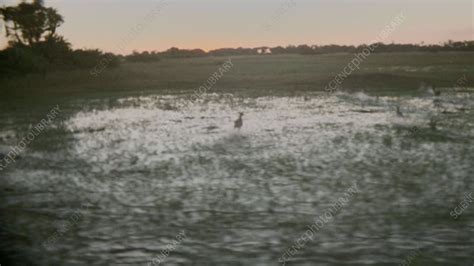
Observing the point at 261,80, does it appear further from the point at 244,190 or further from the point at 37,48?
the point at 244,190

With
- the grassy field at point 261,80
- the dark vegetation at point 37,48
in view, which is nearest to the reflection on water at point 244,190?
the grassy field at point 261,80

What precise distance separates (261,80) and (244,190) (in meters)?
29.2

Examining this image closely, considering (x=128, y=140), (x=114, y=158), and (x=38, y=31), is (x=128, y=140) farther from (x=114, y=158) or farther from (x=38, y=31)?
(x=38, y=31)

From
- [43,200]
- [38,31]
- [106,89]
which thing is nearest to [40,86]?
[106,89]

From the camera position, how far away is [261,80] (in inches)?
1508

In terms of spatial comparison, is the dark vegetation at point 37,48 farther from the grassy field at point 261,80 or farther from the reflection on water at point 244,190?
the reflection on water at point 244,190

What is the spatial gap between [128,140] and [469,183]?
30.0 ft

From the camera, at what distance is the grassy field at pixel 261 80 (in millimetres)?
31219

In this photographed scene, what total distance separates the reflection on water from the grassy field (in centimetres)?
1369

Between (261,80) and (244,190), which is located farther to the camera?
(261,80)

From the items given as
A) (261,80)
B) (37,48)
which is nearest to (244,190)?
(261,80)

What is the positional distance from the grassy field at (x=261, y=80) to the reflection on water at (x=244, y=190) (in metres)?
13.7

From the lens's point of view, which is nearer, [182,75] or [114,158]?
[114,158]

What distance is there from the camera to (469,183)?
9.63 metres
